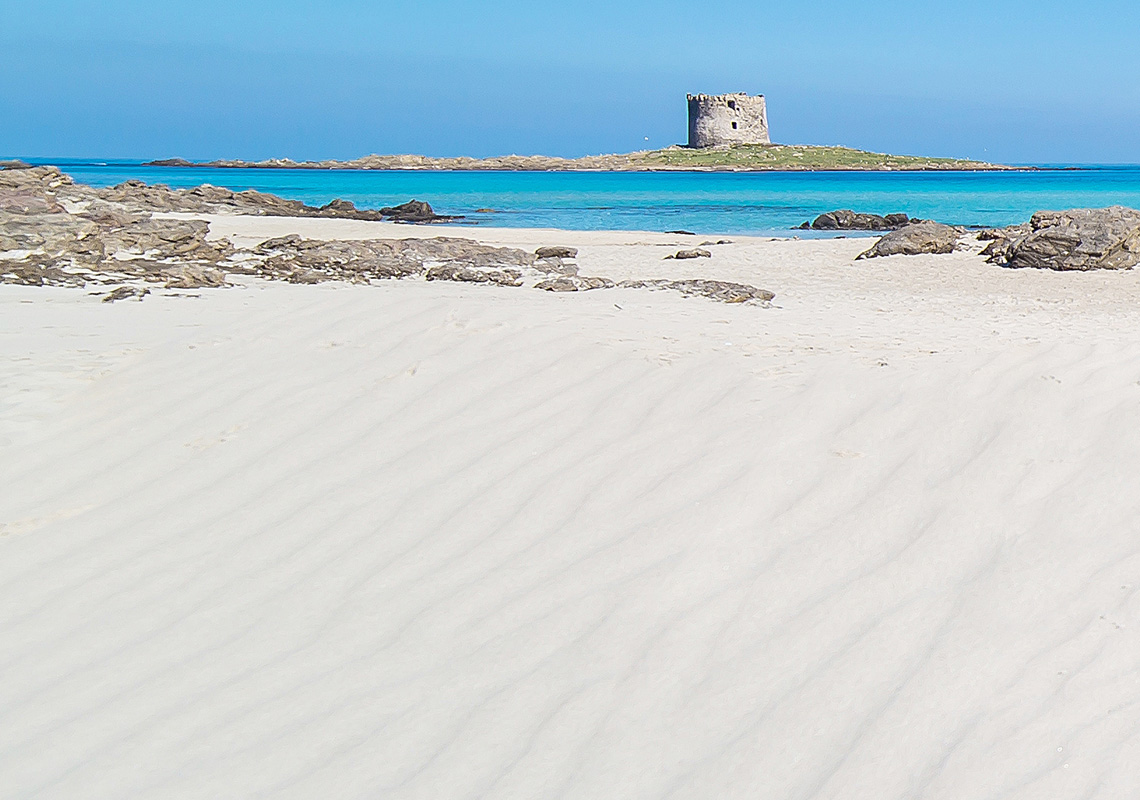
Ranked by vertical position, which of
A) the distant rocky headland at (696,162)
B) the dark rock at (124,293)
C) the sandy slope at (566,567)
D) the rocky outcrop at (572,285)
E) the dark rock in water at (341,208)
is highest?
the distant rocky headland at (696,162)

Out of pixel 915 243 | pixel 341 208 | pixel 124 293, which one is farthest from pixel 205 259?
pixel 341 208

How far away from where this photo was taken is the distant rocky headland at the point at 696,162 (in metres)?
79.9

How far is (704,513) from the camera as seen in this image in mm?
2857

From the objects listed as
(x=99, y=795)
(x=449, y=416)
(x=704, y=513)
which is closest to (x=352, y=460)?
(x=449, y=416)

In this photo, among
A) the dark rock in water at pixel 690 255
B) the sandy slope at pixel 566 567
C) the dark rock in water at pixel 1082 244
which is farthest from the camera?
the dark rock in water at pixel 690 255

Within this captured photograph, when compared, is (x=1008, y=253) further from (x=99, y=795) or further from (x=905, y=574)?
(x=99, y=795)

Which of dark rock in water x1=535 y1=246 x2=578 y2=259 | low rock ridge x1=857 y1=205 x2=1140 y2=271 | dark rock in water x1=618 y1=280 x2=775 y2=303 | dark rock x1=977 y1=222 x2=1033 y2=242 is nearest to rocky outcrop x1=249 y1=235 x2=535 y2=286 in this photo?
dark rock in water x1=535 y1=246 x2=578 y2=259

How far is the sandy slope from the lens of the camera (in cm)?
201

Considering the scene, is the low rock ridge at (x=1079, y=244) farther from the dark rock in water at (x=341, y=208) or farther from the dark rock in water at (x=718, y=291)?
the dark rock in water at (x=341, y=208)

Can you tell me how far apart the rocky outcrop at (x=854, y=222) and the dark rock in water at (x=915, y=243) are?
30.9ft

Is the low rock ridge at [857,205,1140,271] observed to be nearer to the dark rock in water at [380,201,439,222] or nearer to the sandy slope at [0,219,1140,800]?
the sandy slope at [0,219,1140,800]

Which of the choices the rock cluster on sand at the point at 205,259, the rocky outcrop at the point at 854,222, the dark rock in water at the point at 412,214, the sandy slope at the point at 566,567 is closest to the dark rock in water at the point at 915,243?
the rock cluster on sand at the point at 205,259

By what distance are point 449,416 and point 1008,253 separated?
345 inches

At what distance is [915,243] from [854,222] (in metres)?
10.3
